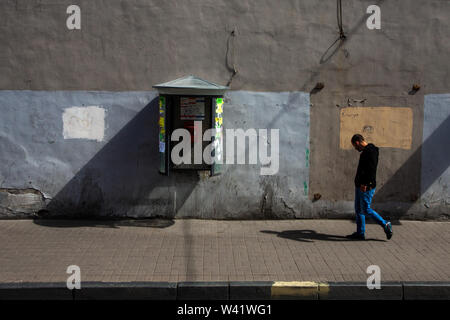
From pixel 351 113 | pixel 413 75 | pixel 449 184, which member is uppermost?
pixel 413 75

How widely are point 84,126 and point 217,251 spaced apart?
3270 mm

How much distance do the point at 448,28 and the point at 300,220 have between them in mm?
4108

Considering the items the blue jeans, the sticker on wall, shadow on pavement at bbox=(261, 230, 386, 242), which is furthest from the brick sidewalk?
the sticker on wall

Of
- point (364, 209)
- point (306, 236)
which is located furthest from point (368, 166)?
point (306, 236)

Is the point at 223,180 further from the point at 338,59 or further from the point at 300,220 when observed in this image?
the point at 338,59

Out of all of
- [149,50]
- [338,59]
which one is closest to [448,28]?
[338,59]

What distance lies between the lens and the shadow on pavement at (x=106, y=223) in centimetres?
779

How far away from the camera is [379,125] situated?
26.7ft

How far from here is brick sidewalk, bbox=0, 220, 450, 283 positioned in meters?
5.75

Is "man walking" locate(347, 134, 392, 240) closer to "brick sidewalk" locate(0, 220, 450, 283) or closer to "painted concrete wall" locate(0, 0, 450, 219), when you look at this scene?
"brick sidewalk" locate(0, 220, 450, 283)

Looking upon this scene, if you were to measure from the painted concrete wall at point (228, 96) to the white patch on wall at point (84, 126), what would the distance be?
0.11 ft

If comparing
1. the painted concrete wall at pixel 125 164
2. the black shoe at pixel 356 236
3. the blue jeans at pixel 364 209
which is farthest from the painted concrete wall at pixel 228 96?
the blue jeans at pixel 364 209
